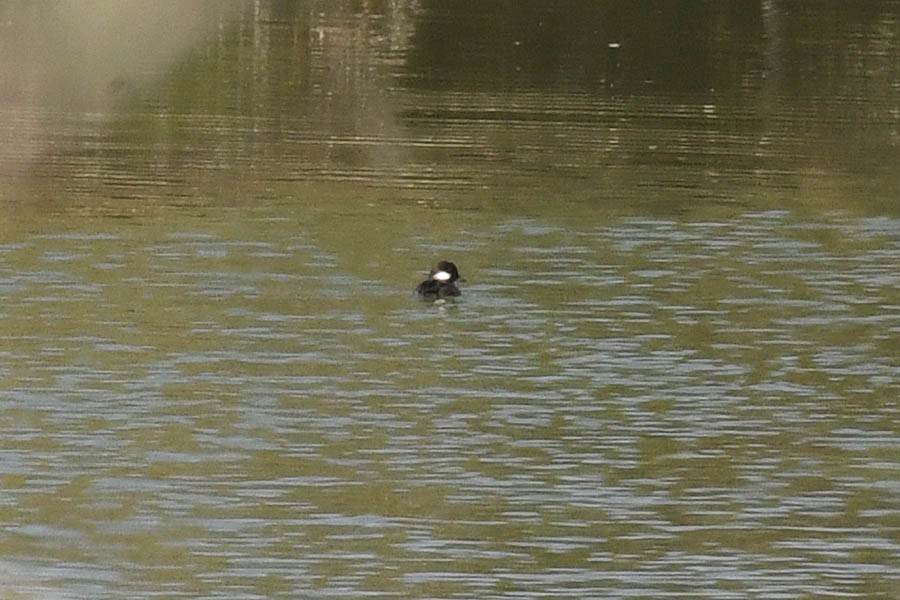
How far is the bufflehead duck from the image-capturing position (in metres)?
27.9

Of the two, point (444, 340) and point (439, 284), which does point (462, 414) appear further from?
point (439, 284)

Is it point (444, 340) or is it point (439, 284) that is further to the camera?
point (439, 284)

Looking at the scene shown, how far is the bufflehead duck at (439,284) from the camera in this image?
27.9 m

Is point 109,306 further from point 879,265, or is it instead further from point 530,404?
point 879,265

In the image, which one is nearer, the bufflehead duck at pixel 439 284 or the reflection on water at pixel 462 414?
the reflection on water at pixel 462 414

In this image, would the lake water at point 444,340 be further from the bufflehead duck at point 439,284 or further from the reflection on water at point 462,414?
the bufflehead duck at point 439,284

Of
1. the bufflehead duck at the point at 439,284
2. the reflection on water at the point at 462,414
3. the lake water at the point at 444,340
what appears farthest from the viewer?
the bufflehead duck at the point at 439,284

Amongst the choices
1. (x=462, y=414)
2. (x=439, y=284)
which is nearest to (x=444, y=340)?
(x=439, y=284)

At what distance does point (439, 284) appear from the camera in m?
28.0

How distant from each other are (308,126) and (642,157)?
6.34 m

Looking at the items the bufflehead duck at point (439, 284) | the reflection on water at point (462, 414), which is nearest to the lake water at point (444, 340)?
the reflection on water at point (462, 414)

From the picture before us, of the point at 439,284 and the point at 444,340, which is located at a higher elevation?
the point at 439,284

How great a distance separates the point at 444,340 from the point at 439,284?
1.68 m

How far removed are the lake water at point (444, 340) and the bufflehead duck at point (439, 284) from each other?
0.23 metres
